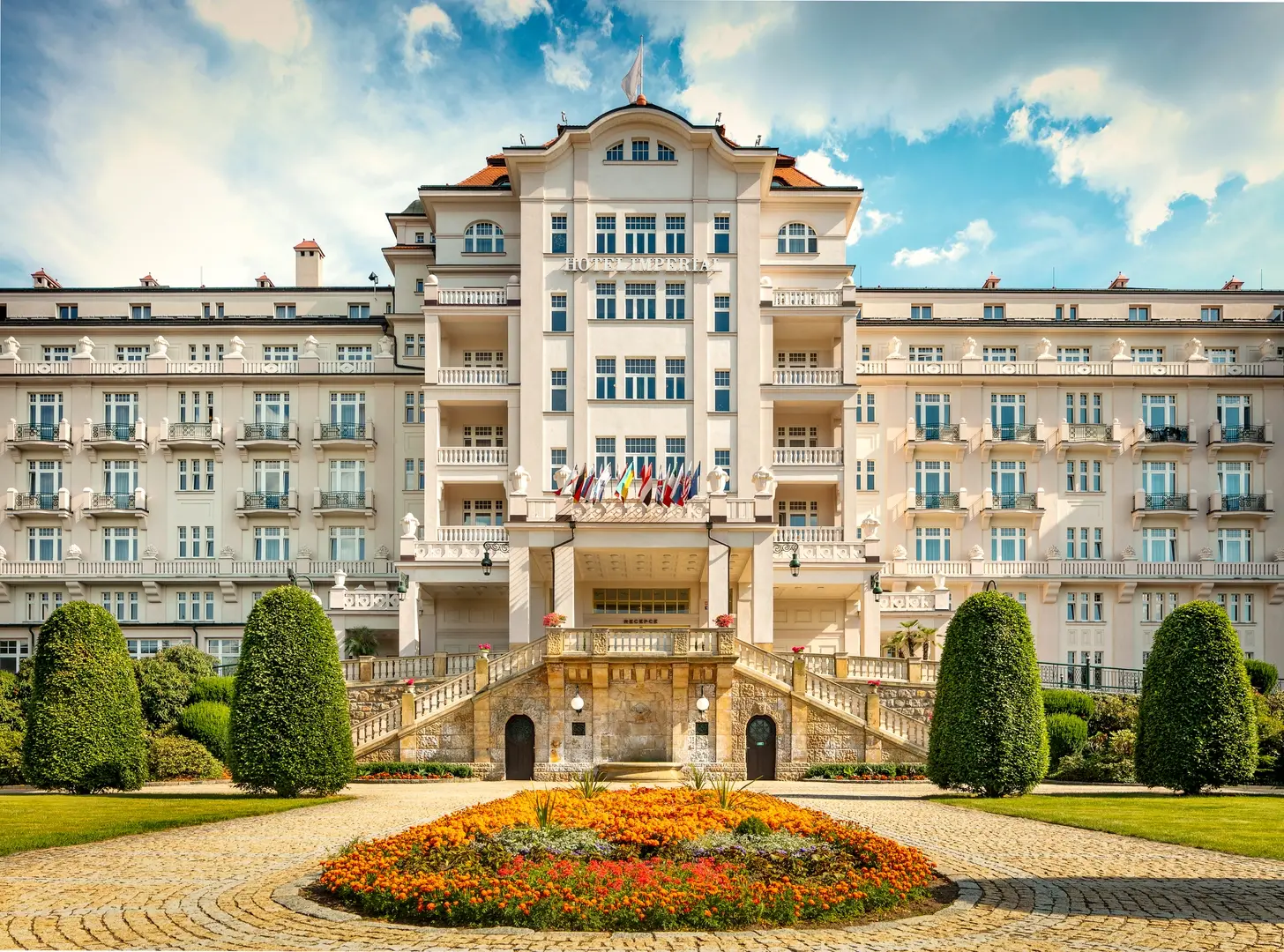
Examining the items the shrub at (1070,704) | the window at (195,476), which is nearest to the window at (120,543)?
the window at (195,476)

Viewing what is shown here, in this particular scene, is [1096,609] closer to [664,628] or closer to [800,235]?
[800,235]

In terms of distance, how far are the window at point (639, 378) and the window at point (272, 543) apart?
720 inches

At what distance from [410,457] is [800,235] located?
21426mm

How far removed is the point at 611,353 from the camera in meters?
52.9

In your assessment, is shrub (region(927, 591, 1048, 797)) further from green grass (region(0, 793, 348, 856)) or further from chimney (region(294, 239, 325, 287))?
chimney (region(294, 239, 325, 287))

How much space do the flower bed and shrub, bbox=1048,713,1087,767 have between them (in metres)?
22.9

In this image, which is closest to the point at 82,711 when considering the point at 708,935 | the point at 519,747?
the point at 519,747

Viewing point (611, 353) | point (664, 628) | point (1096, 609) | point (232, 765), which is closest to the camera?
point (232, 765)

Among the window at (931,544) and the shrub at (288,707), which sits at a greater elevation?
the window at (931,544)

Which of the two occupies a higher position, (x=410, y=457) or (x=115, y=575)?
(x=410, y=457)

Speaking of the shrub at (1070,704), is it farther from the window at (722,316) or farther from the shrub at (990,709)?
the window at (722,316)

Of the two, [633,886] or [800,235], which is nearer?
[633,886]

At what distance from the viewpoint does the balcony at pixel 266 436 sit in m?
57.6

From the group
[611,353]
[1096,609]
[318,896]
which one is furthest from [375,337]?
[318,896]
